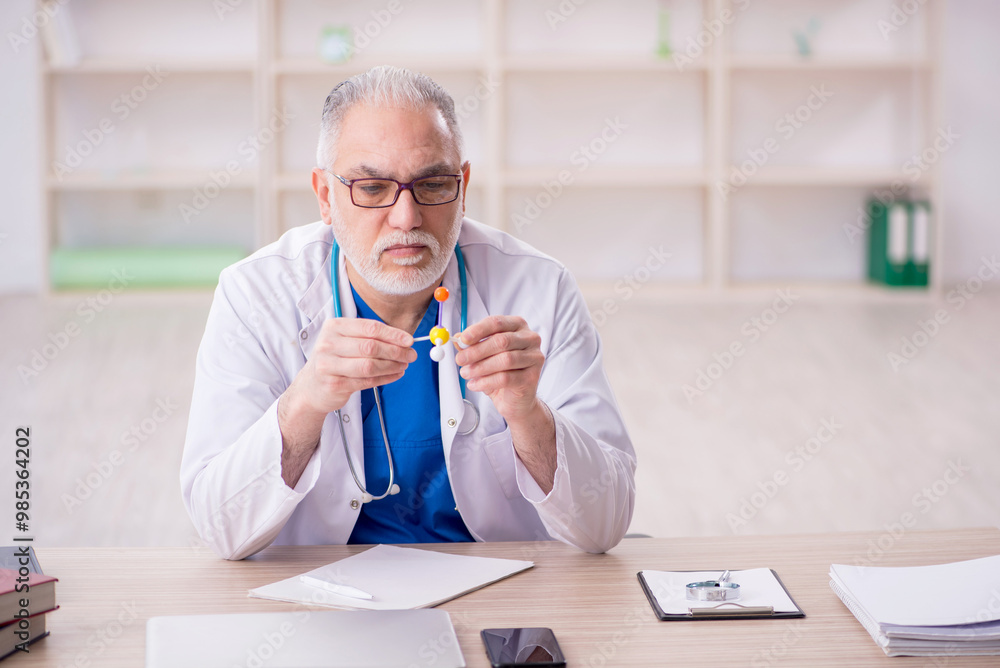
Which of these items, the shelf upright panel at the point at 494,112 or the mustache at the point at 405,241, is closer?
the mustache at the point at 405,241

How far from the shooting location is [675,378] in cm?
439

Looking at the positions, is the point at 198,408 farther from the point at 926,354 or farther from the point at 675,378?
the point at 926,354

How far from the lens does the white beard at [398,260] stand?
1.52 metres

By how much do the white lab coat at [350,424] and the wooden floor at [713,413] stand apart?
4.66 ft

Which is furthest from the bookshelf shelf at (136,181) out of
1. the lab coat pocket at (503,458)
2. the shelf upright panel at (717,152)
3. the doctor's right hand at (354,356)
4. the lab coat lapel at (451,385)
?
the doctor's right hand at (354,356)

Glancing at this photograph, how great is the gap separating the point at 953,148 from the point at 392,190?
5.64m

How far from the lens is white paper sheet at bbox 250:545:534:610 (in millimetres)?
1184

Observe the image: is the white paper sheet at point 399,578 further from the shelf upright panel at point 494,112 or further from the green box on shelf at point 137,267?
the green box on shelf at point 137,267

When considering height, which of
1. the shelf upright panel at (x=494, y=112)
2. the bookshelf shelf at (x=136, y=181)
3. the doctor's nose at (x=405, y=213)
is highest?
the shelf upright panel at (x=494, y=112)

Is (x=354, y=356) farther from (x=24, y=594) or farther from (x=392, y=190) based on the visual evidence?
(x=24, y=594)

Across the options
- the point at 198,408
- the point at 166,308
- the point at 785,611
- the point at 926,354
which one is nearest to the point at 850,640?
the point at 785,611

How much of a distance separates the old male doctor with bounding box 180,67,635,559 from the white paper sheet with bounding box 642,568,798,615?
0.14m

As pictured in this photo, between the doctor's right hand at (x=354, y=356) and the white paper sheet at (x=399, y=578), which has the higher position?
the doctor's right hand at (x=354, y=356)

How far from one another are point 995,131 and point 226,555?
6167mm
